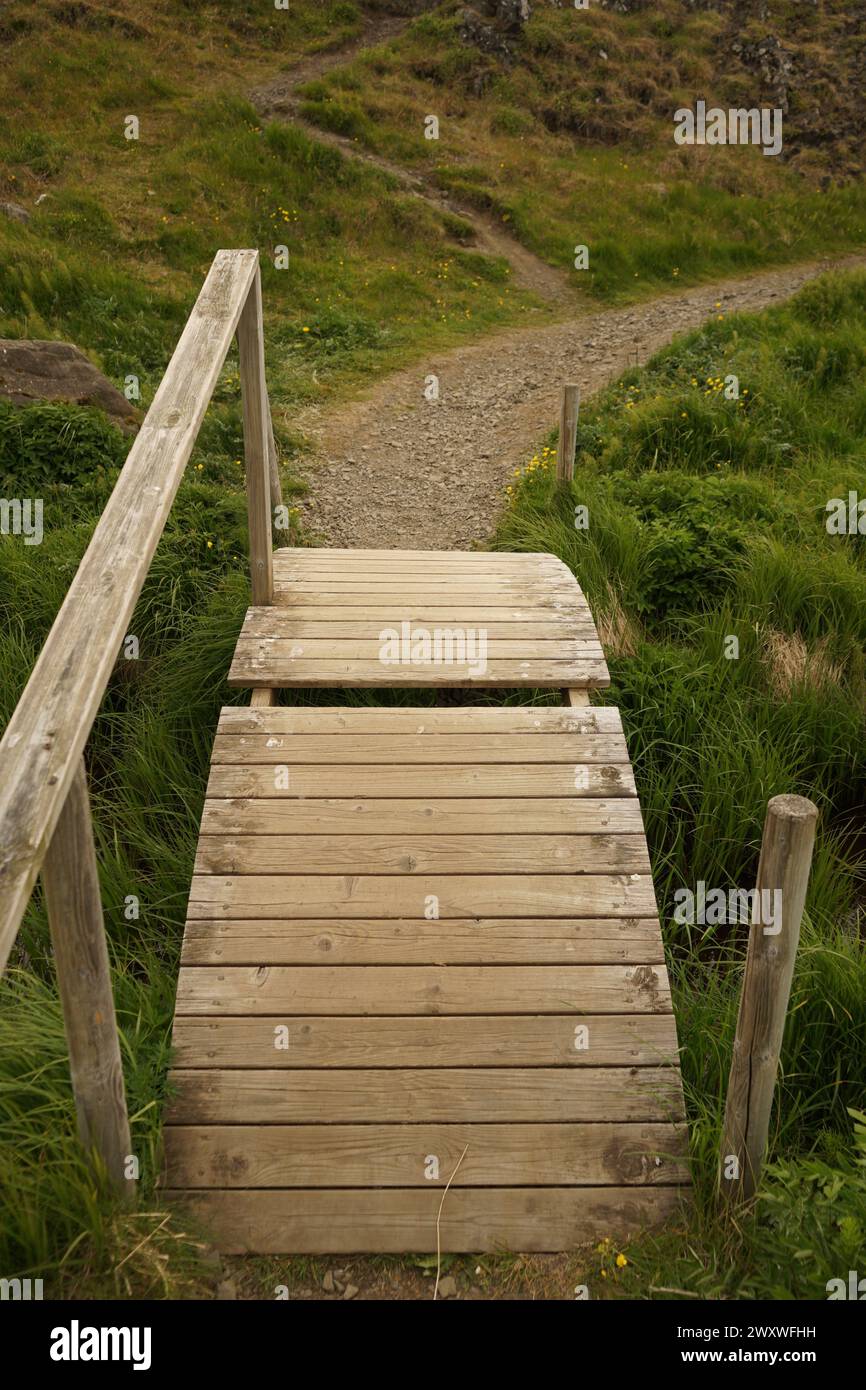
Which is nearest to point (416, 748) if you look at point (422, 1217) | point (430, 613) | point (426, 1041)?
point (430, 613)

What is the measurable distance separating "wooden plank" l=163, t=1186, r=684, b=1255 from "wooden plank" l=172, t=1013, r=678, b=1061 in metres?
0.33

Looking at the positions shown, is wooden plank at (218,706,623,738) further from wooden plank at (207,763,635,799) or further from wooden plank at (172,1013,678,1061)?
wooden plank at (172,1013,678,1061)

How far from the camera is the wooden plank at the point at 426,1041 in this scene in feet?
8.96

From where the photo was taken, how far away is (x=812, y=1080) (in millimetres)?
2920

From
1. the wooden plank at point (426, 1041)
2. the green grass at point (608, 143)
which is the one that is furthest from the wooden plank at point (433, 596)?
the green grass at point (608, 143)

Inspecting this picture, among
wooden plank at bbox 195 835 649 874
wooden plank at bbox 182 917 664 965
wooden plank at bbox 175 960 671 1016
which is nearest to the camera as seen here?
wooden plank at bbox 175 960 671 1016

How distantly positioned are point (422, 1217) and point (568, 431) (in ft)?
16.4

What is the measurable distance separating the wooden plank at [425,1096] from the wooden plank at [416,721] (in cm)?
138

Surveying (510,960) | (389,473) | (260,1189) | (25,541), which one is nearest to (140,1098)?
(260,1189)

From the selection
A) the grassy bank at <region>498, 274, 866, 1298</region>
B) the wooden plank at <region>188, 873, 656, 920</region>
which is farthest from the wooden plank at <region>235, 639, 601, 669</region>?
the wooden plank at <region>188, 873, 656, 920</region>

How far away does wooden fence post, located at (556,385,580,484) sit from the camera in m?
6.32

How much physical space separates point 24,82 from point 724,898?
55.1ft
